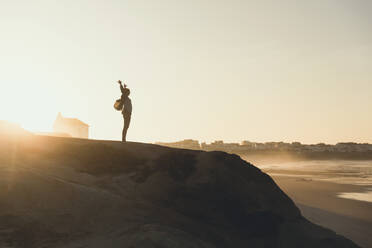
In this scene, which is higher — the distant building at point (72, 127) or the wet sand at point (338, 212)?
the distant building at point (72, 127)

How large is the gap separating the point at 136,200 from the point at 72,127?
365 feet

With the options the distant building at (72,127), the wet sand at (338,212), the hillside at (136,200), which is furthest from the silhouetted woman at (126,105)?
the distant building at (72,127)

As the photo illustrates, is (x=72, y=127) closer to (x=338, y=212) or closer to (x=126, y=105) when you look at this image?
(x=338, y=212)

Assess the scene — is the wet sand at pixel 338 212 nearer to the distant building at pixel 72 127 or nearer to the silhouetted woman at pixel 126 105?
the silhouetted woman at pixel 126 105

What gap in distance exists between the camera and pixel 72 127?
113312mm

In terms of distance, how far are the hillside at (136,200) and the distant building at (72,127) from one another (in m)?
106

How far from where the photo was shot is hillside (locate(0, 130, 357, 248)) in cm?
619

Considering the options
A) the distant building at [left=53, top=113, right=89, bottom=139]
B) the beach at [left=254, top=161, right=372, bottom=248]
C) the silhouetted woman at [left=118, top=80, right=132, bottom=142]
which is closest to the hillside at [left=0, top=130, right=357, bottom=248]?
the silhouetted woman at [left=118, top=80, right=132, bottom=142]

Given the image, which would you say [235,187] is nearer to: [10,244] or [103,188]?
[103,188]

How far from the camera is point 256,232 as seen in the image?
9938 mm

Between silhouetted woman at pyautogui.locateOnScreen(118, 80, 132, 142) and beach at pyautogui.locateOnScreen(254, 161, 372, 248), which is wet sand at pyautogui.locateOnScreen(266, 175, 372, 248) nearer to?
beach at pyautogui.locateOnScreen(254, 161, 372, 248)

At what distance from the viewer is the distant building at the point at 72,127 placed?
113062 mm

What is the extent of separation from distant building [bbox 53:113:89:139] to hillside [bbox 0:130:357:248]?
106 meters

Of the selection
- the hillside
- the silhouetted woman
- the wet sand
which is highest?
A: the silhouetted woman
